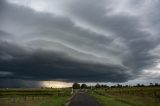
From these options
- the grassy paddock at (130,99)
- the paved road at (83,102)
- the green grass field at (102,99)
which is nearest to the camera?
the paved road at (83,102)

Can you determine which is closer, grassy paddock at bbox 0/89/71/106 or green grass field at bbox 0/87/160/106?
green grass field at bbox 0/87/160/106

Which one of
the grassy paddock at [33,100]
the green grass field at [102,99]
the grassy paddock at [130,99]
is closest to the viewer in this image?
the grassy paddock at [130,99]

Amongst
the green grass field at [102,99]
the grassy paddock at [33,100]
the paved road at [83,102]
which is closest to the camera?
the paved road at [83,102]

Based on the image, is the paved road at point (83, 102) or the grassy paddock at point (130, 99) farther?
the grassy paddock at point (130, 99)

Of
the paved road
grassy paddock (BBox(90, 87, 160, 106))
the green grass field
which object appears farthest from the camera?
the green grass field

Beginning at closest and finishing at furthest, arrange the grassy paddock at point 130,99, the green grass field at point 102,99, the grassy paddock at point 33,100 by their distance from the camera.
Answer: the grassy paddock at point 130,99, the green grass field at point 102,99, the grassy paddock at point 33,100

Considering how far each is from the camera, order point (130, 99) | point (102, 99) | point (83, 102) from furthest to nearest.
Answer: point (102, 99)
point (130, 99)
point (83, 102)

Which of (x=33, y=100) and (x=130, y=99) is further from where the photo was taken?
(x=33, y=100)

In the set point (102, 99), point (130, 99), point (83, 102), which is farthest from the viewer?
point (102, 99)

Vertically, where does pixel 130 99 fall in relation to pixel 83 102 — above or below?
above

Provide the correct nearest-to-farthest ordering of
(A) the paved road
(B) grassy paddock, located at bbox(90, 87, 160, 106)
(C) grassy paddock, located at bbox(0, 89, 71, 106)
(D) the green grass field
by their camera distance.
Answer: (A) the paved road < (B) grassy paddock, located at bbox(90, 87, 160, 106) < (D) the green grass field < (C) grassy paddock, located at bbox(0, 89, 71, 106)

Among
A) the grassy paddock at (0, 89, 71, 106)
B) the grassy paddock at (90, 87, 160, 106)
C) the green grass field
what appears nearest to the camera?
the grassy paddock at (90, 87, 160, 106)

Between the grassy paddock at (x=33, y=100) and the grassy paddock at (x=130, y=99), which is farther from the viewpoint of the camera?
the grassy paddock at (x=33, y=100)

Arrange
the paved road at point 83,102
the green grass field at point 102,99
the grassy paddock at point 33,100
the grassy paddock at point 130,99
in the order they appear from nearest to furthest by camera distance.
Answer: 1. the paved road at point 83,102
2. the grassy paddock at point 130,99
3. the green grass field at point 102,99
4. the grassy paddock at point 33,100
